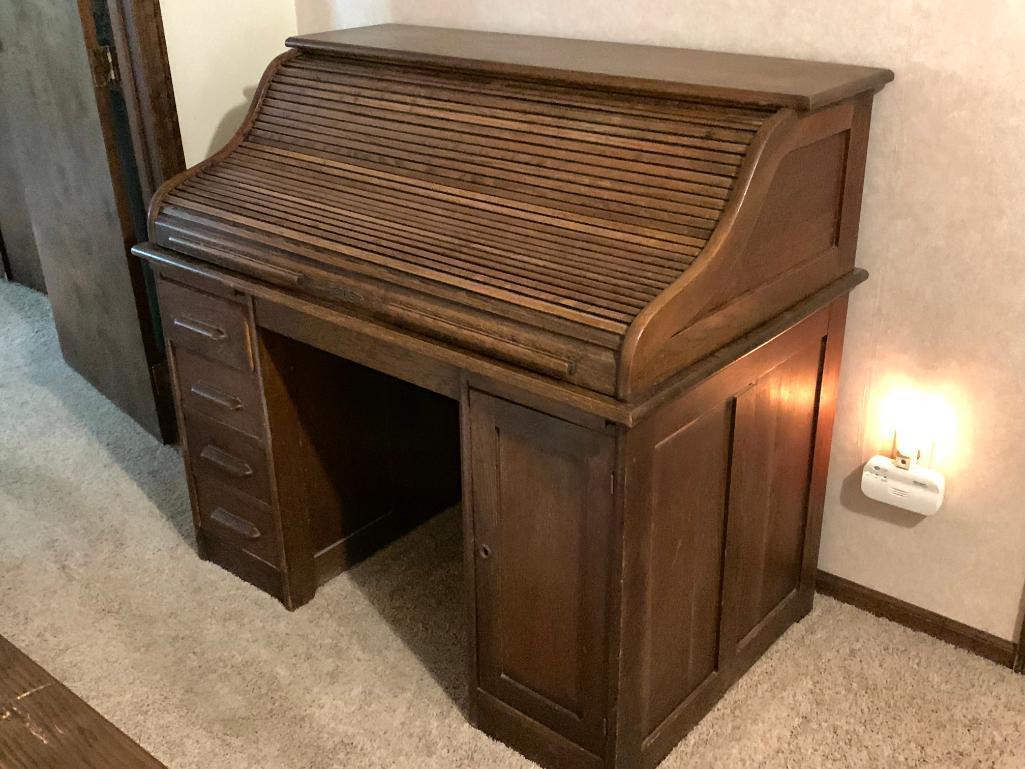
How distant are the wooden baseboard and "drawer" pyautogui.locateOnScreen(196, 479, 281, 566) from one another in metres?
1.13

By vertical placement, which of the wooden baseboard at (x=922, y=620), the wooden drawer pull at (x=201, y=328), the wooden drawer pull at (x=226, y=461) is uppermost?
the wooden drawer pull at (x=201, y=328)

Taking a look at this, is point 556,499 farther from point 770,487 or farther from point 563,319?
point 770,487

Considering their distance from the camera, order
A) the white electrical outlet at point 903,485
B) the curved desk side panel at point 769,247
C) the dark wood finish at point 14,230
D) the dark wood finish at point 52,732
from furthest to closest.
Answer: the dark wood finish at point 14,230
the white electrical outlet at point 903,485
the curved desk side panel at point 769,247
the dark wood finish at point 52,732

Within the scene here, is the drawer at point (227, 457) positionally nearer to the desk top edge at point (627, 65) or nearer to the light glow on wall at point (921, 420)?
the desk top edge at point (627, 65)

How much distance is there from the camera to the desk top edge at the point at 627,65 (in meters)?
1.47

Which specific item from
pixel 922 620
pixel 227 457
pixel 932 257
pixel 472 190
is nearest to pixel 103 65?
pixel 227 457

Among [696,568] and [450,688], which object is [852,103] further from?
[450,688]

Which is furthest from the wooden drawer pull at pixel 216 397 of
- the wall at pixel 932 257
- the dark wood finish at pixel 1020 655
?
the dark wood finish at pixel 1020 655

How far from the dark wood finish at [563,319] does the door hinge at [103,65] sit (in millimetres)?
596

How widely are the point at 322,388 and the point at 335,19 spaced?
0.97 metres

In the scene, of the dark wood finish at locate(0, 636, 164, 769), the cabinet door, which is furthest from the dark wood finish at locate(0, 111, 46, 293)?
the dark wood finish at locate(0, 636, 164, 769)

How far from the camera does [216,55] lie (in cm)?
245

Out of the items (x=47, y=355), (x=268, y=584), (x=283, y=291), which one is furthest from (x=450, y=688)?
(x=47, y=355)

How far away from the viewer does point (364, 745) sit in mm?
1764
